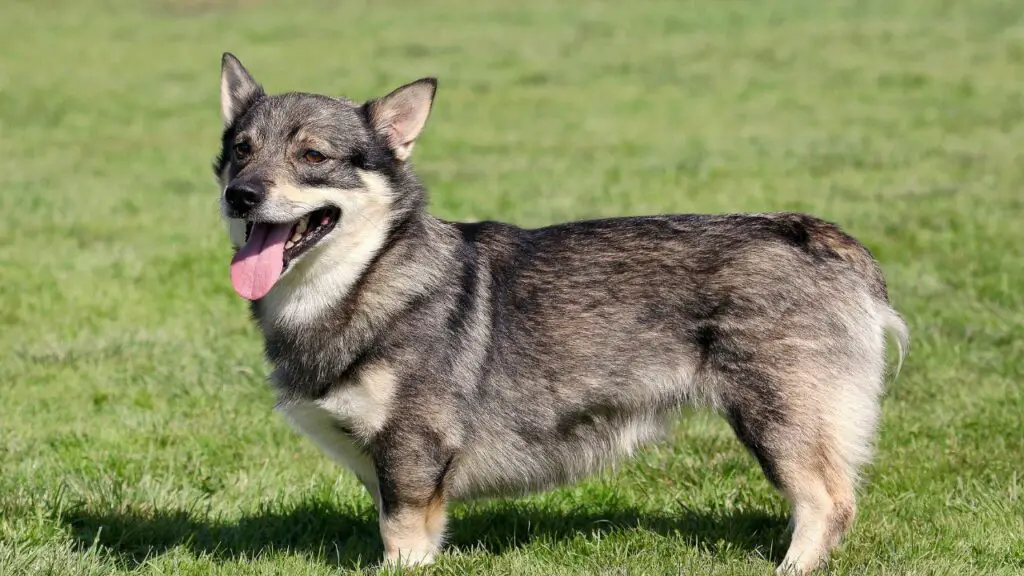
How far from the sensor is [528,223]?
1170cm

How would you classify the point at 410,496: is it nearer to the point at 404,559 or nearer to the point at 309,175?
the point at 404,559

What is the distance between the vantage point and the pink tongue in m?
4.69

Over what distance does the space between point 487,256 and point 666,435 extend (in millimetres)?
1070

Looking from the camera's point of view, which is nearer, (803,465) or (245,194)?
(245,194)

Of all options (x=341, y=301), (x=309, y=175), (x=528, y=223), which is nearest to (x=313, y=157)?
(x=309, y=175)

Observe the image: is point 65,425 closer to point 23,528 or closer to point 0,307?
point 23,528

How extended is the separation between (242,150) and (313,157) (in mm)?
327

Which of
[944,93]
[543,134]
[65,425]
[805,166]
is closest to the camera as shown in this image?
[65,425]

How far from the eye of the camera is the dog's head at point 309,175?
15.4 ft

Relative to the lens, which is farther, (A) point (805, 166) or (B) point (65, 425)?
(A) point (805, 166)

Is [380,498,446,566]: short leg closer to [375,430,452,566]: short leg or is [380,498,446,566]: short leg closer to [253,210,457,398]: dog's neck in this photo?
[375,430,452,566]: short leg

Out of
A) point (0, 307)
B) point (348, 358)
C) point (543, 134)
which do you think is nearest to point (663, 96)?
point (543, 134)

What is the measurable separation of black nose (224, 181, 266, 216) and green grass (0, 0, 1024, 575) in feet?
4.69

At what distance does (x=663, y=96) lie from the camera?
2014 cm
